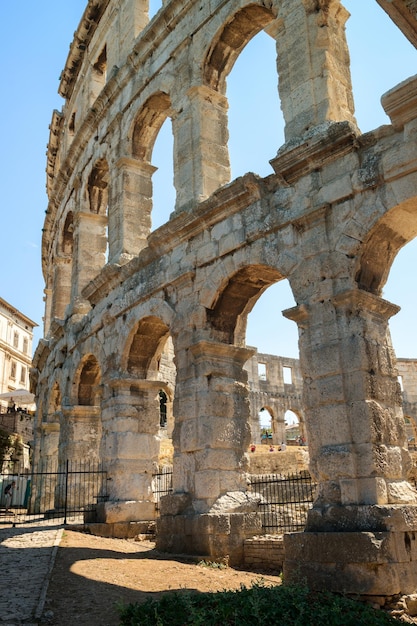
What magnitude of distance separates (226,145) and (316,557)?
6.71 m

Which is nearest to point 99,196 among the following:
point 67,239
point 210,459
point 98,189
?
point 98,189

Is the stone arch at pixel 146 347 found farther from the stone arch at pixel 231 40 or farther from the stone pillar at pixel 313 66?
the stone arch at pixel 231 40

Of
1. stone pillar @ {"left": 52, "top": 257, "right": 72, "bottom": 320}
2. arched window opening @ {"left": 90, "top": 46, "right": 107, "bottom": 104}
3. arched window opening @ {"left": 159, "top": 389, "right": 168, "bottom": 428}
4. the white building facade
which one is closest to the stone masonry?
arched window opening @ {"left": 90, "top": 46, "right": 107, "bottom": 104}

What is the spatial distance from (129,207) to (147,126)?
1.79 meters

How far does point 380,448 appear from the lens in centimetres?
571

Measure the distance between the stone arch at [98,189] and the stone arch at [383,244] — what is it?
8807mm

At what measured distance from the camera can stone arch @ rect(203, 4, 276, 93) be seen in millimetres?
9188

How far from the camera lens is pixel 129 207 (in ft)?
37.4

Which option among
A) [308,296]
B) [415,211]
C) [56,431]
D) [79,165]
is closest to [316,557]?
[308,296]

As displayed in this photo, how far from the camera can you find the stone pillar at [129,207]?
36.6ft

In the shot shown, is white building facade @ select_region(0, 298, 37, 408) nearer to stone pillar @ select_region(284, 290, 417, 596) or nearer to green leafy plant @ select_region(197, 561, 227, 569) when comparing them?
green leafy plant @ select_region(197, 561, 227, 569)

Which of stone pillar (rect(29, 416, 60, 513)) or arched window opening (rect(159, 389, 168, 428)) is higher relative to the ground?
arched window opening (rect(159, 389, 168, 428))

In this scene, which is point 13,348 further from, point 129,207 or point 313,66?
point 313,66

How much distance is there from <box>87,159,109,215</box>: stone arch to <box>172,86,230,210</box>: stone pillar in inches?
172
